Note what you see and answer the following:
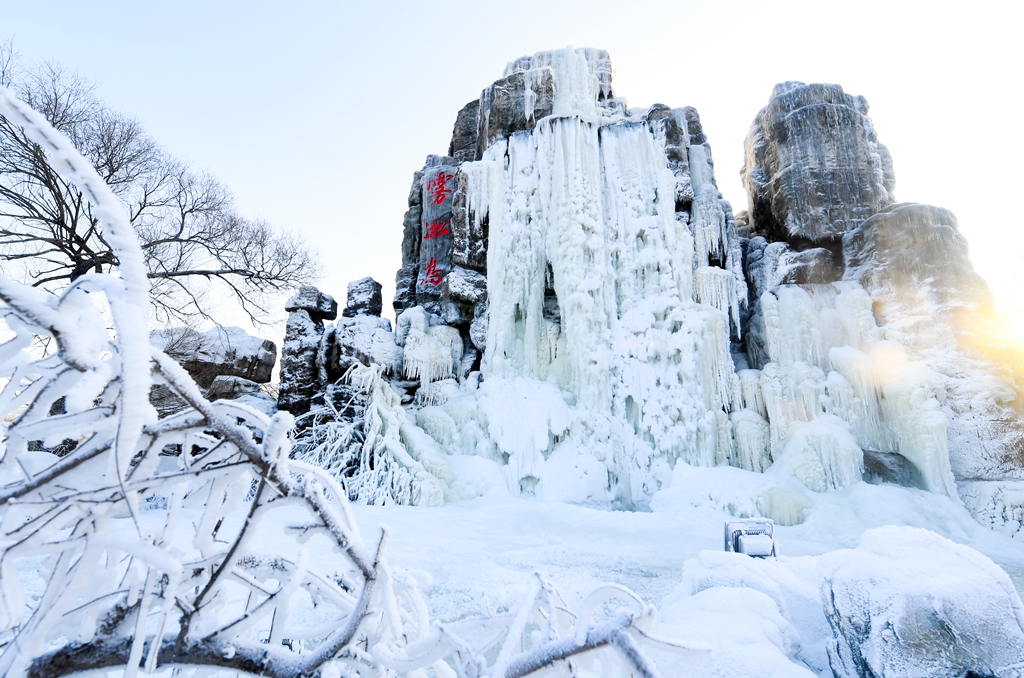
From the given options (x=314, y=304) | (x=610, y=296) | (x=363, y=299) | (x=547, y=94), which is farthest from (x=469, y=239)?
(x=547, y=94)

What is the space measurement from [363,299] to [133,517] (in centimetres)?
1170

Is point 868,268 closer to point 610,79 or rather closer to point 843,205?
point 843,205

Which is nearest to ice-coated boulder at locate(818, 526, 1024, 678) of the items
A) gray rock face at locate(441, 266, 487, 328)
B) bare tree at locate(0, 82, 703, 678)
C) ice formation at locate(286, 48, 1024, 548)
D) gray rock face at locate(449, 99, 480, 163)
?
bare tree at locate(0, 82, 703, 678)

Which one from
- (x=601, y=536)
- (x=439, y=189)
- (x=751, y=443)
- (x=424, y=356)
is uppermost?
(x=439, y=189)

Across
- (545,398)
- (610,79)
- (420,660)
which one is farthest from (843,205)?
(420,660)

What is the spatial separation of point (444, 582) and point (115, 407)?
3971mm

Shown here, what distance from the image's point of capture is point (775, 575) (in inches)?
123

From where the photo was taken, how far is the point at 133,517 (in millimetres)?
739

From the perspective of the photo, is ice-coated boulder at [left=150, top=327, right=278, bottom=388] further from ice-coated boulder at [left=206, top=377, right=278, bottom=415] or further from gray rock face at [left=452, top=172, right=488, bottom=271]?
gray rock face at [left=452, top=172, right=488, bottom=271]

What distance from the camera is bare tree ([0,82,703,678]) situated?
25.3 inches

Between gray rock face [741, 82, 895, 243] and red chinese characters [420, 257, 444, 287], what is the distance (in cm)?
774

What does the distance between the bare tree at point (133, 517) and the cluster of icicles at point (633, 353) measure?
7.71m

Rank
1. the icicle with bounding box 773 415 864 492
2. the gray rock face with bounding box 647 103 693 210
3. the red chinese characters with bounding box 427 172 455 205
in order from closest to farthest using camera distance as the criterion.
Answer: the icicle with bounding box 773 415 864 492 → the gray rock face with bounding box 647 103 693 210 → the red chinese characters with bounding box 427 172 455 205

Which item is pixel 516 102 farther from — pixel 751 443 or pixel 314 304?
pixel 751 443
